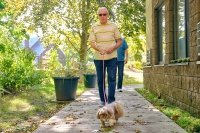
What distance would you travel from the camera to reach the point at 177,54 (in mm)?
5590

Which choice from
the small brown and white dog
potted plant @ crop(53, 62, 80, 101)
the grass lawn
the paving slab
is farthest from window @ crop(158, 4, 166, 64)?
the small brown and white dog

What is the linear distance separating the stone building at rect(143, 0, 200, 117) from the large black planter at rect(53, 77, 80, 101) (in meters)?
2.10

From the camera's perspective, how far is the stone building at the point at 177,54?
160 inches

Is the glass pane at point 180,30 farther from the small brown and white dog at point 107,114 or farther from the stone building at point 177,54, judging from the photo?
the small brown and white dog at point 107,114

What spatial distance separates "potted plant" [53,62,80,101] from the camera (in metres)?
6.11

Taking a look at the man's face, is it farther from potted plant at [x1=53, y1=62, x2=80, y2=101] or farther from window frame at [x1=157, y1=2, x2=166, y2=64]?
window frame at [x1=157, y1=2, x2=166, y2=64]

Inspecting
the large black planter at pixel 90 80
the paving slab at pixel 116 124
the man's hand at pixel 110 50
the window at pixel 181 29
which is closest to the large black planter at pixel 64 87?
the paving slab at pixel 116 124

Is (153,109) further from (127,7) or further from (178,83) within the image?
(127,7)

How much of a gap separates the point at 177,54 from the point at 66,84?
2505mm

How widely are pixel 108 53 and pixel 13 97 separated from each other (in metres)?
2.89

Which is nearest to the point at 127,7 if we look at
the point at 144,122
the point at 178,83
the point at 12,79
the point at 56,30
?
the point at 56,30

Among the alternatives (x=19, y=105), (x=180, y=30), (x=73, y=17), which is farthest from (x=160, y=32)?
(x=73, y=17)

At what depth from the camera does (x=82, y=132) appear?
129 inches

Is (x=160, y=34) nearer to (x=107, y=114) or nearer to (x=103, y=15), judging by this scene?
(x=103, y=15)
